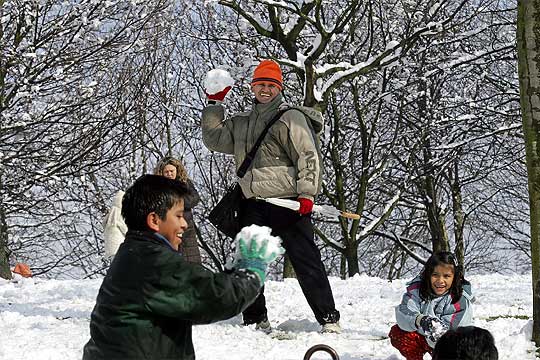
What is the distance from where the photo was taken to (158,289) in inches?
105

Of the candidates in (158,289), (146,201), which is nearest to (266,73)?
(146,201)

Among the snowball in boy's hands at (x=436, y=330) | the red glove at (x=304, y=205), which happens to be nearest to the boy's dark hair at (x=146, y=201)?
the snowball in boy's hands at (x=436, y=330)

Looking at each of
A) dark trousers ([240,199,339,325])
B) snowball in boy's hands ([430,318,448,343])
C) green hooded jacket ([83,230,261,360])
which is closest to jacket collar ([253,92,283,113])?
dark trousers ([240,199,339,325])

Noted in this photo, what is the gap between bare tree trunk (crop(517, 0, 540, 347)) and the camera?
5.06 meters

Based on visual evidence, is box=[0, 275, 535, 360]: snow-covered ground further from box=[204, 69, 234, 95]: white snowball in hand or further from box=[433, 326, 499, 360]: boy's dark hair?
box=[433, 326, 499, 360]: boy's dark hair

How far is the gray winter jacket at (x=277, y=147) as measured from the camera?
5625 mm

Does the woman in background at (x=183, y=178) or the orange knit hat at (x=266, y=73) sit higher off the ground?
the orange knit hat at (x=266, y=73)

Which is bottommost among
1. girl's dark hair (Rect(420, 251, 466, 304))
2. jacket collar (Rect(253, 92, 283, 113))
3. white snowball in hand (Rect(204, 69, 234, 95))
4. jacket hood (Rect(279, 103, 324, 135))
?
girl's dark hair (Rect(420, 251, 466, 304))

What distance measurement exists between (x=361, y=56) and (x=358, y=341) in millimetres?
10878

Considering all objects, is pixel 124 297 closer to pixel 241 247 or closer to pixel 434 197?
pixel 241 247

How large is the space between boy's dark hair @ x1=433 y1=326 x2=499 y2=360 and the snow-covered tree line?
8036 mm

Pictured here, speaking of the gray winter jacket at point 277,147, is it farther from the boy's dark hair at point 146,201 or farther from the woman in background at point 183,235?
the boy's dark hair at point 146,201

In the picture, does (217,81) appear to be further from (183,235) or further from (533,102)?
(533,102)

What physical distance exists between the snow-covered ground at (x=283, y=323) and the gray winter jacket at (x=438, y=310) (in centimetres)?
41
